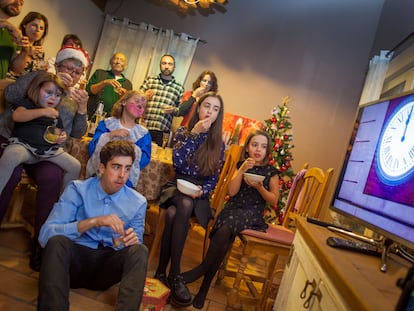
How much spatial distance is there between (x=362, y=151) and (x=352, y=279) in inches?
29.4

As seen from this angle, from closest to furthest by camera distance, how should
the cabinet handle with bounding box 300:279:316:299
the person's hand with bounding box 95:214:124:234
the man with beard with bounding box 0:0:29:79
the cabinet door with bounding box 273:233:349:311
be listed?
the cabinet door with bounding box 273:233:349:311, the cabinet handle with bounding box 300:279:316:299, the person's hand with bounding box 95:214:124:234, the man with beard with bounding box 0:0:29:79

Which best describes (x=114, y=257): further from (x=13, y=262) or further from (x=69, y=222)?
(x=13, y=262)

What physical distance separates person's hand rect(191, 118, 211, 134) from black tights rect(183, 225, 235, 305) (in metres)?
0.65

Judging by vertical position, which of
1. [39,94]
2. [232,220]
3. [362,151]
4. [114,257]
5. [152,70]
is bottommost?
[114,257]

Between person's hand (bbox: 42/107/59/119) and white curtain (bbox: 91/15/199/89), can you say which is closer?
person's hand (bbox: 42/107/59/119)

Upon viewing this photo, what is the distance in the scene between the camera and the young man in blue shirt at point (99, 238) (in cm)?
126

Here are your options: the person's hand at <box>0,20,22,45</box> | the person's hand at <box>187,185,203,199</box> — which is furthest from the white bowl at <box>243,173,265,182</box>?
the person's hand at <box>0,20,22,45</box>

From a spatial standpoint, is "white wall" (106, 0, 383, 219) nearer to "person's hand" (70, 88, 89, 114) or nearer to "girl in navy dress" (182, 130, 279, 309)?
"girl in navy dress" (182, 130, 279, 309)

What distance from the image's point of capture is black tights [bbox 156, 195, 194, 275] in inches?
74.3

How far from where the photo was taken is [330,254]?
99cm

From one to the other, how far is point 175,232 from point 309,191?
37.0 inches

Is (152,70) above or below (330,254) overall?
above

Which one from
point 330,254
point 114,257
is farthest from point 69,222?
point 330,254

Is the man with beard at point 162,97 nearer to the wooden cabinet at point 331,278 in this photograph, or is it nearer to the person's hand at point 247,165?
the person's hand at point 247,165
